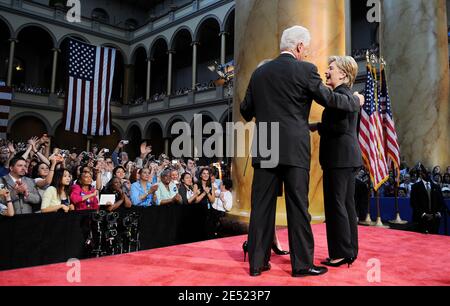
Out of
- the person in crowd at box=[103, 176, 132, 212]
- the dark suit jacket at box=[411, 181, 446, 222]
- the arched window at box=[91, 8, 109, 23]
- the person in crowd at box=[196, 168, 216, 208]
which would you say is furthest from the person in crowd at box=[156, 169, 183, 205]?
the arched window at box=[91, 8, 109, 23]

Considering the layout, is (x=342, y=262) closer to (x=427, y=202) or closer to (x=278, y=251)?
(x=278, y=251)

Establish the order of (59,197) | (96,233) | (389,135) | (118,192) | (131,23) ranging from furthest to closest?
(131,23) → (389,135) → (118,192) → (59,197) → (96,233)

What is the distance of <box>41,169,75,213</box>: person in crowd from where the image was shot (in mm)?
4445

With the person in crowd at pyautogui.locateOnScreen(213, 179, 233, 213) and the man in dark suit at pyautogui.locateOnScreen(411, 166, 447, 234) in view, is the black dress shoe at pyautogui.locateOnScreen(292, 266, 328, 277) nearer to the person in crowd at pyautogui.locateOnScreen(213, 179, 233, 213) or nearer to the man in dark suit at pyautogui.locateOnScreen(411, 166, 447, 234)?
the man in dark suit at pyautogui.locateOnScreen(411, 166, 447, 234)

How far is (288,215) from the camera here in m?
2.11

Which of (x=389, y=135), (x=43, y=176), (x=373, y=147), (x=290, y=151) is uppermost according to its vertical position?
(x=389, y=135)

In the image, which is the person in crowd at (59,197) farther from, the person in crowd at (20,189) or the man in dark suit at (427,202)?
the man in dark suit at (427,202)

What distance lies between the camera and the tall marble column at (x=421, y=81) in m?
8.26

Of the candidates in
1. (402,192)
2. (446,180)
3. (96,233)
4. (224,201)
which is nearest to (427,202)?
(402,192)

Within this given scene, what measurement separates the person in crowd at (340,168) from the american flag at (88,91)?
20.1 ft

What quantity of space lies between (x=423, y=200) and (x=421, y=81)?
4.08 m

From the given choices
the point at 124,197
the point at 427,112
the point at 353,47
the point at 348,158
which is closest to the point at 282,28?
the point at 348,158

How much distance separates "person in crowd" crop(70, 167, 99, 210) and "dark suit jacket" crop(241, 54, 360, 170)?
342cm
